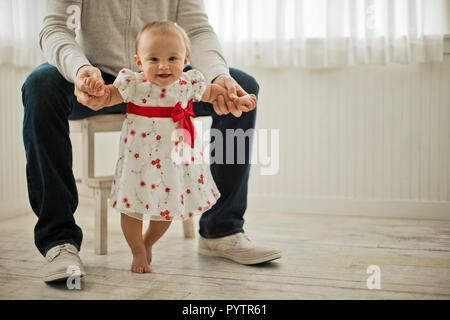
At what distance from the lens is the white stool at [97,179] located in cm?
144

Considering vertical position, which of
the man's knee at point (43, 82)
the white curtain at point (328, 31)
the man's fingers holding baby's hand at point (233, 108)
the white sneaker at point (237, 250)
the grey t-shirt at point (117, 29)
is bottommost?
the white sneaker at point (237, 250)

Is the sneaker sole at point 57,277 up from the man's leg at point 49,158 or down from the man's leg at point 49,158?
down

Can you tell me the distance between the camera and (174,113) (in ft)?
3.88

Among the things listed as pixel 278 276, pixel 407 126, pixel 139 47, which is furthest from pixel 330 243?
pixel 139 47

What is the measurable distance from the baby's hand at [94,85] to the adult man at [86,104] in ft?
0.05

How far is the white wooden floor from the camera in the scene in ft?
3.59

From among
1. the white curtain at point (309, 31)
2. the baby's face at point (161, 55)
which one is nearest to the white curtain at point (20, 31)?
the white curtain at point (309, 31)

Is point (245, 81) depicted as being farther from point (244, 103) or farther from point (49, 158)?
point (49, 158)

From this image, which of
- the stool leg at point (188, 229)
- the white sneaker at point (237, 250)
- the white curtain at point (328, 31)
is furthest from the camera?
the white curtain at point (328, 31)

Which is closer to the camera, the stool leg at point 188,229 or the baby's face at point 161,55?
the baby's face at point 161,55

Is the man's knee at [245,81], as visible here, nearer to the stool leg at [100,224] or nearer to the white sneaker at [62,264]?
the stool leg at [100,224]

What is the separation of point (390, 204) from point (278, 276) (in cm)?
95

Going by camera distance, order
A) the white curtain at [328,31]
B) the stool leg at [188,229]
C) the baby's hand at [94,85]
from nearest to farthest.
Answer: the baby's hand at [94,85]
the stool leg at [188,229]
the white curtain at [328,31]
